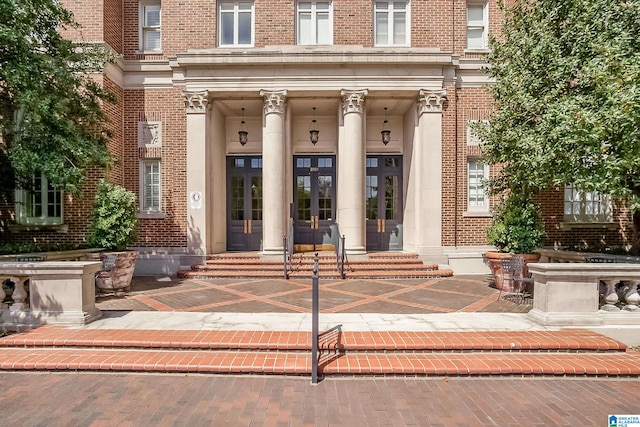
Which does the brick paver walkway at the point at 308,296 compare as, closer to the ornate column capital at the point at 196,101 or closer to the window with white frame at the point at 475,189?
the window with white frame at the point at 475,189

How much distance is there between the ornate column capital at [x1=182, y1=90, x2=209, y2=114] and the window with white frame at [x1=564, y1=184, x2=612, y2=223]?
12719 mm

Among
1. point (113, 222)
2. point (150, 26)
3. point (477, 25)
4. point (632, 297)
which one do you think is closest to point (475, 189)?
point (477, 25)

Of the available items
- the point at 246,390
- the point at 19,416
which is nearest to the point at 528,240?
the point at 246,390

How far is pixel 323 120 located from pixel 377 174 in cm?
300

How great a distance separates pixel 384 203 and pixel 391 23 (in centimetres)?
641

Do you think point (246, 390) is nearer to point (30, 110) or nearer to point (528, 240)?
point (30, 110)

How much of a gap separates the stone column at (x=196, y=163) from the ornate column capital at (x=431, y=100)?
7266 millimetres

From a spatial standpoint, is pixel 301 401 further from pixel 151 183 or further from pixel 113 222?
pixel 151 183

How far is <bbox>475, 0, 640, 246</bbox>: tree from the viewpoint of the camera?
17.5 ft

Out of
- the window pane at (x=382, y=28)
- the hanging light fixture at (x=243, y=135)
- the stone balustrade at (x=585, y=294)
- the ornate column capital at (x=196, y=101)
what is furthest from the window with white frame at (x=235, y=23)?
the stone balustrade at (x=585, y=294)

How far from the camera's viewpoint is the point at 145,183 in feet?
36.8

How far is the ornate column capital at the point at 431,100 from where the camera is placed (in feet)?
34.5

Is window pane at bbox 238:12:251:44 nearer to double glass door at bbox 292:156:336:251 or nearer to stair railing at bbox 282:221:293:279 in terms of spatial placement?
double glass door at bbox 292:156:336:251

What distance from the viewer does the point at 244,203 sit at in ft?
40.6
